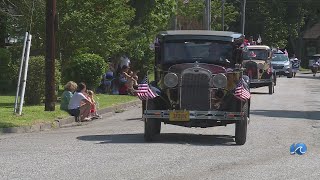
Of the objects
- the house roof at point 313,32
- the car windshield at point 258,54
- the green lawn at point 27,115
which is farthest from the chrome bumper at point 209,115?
the house roof at point 313,32

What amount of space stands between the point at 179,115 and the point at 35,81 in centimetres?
953

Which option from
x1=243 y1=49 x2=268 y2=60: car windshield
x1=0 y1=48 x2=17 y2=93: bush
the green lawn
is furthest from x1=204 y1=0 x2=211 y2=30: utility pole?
the green lawn

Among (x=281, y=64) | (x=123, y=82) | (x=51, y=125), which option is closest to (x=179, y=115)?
(x=51, y=125)

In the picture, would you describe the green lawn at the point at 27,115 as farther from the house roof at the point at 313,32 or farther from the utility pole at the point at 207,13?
the house roof at the point at 313,32

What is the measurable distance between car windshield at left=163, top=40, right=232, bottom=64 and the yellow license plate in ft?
4.76

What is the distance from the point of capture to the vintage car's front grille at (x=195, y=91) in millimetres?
14633

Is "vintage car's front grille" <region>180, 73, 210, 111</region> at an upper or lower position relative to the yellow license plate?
upper

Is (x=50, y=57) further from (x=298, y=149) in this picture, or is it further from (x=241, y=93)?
(x=298, y=149)

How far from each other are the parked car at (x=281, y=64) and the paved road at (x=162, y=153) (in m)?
30.5

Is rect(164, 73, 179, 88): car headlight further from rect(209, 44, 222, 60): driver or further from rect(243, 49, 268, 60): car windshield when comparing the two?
rect(243, 49, 268, 60): car windshield

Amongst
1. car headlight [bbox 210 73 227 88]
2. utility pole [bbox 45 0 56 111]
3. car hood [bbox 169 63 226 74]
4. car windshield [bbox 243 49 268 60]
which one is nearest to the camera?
car headlight [bbox 210 73 227 88]

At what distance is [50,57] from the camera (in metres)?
21.0

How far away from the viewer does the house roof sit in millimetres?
83506

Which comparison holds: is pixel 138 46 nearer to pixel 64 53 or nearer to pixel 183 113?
pixel 64 53
